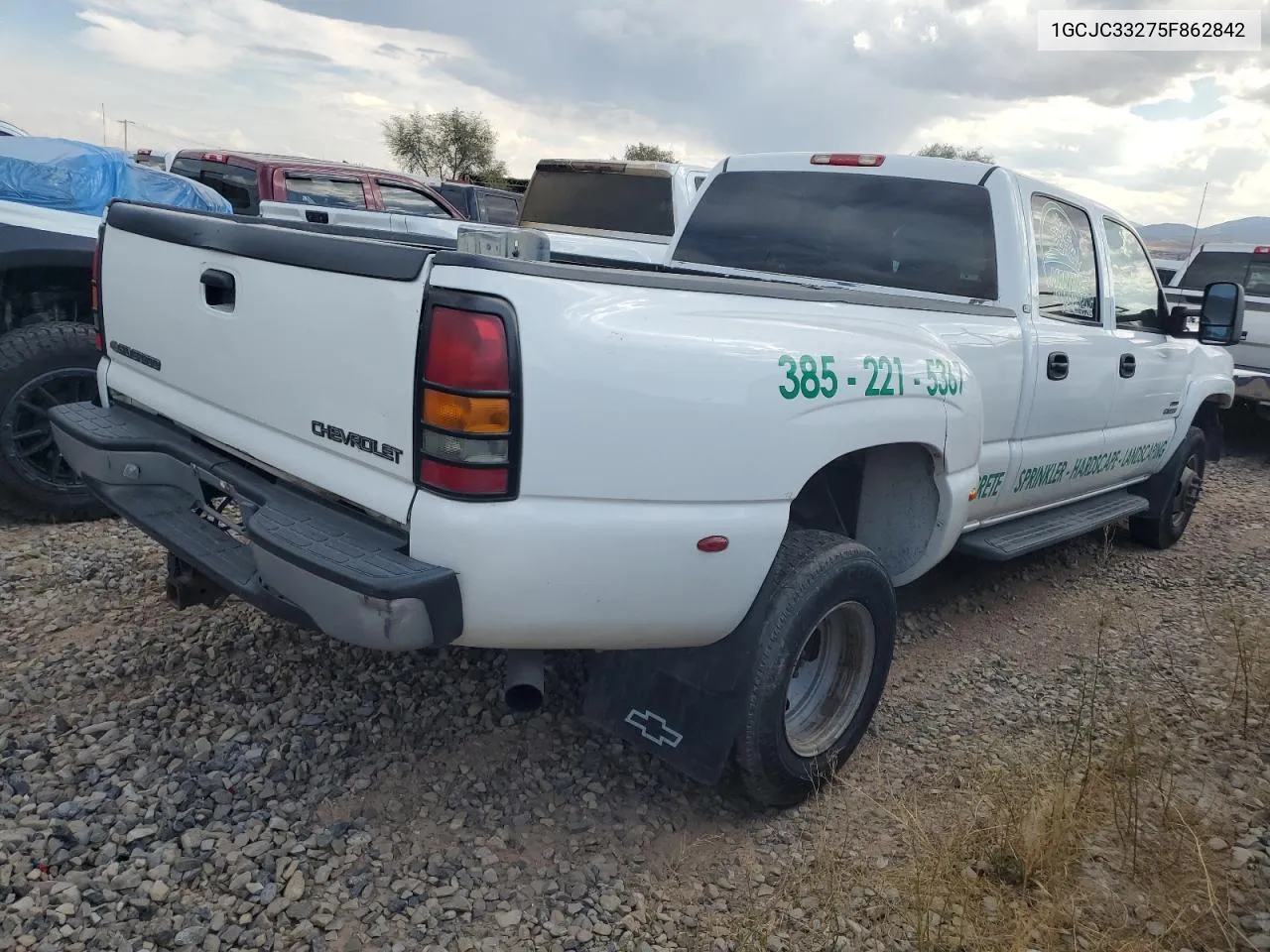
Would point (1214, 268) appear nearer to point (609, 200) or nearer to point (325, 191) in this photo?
point (609, 200)

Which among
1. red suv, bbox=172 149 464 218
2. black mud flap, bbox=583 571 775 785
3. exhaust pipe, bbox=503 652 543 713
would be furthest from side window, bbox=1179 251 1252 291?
exhaust pipe, bbox=503 652 543 713

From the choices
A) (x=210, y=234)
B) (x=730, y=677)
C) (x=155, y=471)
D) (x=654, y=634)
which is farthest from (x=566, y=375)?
(x=155, y=471)

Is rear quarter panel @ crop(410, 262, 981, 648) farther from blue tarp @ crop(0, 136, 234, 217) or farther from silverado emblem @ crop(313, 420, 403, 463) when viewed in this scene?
blue tarp @ crop(0, 136, 234, 217)

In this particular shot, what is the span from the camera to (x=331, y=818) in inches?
107

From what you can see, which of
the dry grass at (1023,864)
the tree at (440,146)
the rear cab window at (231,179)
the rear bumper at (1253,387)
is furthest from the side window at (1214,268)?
the tree at (440,146)

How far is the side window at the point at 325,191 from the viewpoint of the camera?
28.7ft

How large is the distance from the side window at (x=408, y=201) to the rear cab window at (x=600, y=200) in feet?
5.46

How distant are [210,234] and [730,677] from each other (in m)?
1.91

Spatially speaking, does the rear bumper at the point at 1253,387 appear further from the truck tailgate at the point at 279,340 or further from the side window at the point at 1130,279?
the truck tailgate at the point at 279,340

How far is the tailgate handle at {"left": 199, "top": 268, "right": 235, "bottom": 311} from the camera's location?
273cm

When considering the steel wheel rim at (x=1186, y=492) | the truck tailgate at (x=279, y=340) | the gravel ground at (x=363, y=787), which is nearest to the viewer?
the truck tailgate at (x=279, y=340)

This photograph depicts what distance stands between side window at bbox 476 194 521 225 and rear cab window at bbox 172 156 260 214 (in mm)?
4231

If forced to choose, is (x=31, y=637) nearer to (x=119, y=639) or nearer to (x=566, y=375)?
(x=119, y=639)

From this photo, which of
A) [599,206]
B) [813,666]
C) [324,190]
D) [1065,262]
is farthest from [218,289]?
[324,190]
